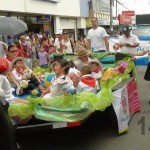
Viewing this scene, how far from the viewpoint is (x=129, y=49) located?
938cm

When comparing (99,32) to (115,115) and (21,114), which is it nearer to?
(115,115)

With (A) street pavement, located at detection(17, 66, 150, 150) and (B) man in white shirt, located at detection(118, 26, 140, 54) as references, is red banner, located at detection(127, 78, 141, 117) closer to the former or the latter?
(A) street pavement, located at detection(17, 66, 150, 150)

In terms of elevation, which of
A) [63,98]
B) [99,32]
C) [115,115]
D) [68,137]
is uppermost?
[99,32]

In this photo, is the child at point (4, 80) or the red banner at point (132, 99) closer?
the child at point (4, 80)

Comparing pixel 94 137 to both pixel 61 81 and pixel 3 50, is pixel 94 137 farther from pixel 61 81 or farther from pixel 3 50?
pixel 3 50

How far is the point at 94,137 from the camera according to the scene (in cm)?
514

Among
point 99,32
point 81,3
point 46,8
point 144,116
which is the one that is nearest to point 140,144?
point 144,116

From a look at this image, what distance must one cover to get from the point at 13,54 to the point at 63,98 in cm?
359

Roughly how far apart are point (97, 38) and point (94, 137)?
413 centimetres

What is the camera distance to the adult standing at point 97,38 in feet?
28.6

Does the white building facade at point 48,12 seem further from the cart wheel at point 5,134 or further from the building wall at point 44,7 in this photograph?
the cart wheel at point 5,134

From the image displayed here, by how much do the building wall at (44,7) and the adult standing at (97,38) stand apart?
7351mm

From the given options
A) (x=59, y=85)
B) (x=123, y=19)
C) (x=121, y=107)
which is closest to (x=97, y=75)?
(x=121, y=107)

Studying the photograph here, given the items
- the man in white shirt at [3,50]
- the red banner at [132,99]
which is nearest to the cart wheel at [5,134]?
the red banner at [132,99]
